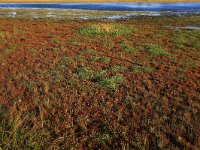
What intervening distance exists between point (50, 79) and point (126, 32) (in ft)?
48.4

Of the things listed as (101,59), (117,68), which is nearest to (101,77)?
(117,68)

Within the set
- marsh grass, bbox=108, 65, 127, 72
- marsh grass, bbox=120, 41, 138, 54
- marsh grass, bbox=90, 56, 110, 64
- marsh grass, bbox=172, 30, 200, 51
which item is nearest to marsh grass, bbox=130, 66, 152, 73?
marsh grass, bbox=108, 65, 127, 72

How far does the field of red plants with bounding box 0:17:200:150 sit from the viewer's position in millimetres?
8773

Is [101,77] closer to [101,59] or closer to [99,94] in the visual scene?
[99,94]

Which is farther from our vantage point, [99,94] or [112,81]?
[112,81]

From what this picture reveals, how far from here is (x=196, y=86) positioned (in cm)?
1358

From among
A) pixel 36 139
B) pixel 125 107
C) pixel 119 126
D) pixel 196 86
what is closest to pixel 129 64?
pixel 196 86

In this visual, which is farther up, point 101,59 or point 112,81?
point 112,81

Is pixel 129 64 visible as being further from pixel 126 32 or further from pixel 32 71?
pixel 126 32

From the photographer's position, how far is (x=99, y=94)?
12.6m

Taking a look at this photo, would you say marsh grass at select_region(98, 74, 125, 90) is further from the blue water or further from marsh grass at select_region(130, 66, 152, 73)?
the blue water

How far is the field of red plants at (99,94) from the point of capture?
8773 mm

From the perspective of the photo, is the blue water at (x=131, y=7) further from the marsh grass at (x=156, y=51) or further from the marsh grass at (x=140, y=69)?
the marsh grass at (x=140, y=69)

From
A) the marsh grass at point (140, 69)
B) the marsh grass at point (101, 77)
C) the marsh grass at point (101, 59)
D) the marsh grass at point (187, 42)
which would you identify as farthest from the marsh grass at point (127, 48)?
the marsh grass at point (101, 77)
